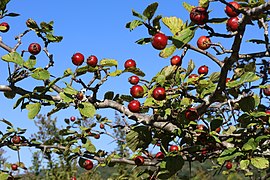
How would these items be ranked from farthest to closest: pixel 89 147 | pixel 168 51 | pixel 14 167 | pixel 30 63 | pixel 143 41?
pixel 14 167 < pixel 89 147 < pixel 30 63 < pixel 143 41 < pixel 168 51

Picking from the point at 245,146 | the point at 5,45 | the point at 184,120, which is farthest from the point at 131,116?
the point at 5,45

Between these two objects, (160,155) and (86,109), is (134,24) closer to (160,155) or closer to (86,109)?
(86,109)

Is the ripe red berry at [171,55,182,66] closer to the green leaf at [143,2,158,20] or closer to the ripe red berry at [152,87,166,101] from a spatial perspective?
the ripe red berry at [152,87,166,101]

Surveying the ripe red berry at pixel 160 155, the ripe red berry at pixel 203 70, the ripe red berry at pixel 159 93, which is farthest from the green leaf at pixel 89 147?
the ripe red berry at pixel 159 93

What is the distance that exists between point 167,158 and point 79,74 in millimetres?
678

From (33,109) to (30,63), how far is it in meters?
0.27

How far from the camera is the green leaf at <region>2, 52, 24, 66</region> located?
2.57 m

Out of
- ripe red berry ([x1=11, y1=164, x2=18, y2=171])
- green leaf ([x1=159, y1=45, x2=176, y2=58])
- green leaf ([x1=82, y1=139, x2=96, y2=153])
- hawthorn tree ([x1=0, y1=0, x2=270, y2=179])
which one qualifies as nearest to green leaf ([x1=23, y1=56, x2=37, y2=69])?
hawthorn tree ([x1=0, y1=0, x2=270, y2=179])

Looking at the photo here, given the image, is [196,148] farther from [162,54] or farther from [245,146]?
[162,54]

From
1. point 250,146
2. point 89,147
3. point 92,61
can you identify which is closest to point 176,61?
point 92,61

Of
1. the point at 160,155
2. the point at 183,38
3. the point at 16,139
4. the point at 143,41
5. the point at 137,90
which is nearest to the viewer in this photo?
the point at 183,38

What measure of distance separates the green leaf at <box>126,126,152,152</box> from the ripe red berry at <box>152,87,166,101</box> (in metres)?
0.43

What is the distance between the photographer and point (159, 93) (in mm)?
2219

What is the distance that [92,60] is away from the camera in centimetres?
247
